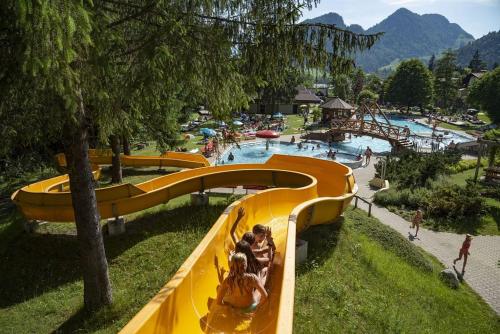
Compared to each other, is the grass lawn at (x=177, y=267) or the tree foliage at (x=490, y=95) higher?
the tree foliage at (x=490, y=95)

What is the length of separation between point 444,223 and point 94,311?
1520 cm

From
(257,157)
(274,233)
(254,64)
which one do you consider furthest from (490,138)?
(254,64)

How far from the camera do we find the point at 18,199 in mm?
10375

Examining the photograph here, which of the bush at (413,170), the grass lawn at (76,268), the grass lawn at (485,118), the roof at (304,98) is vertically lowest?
the grass lawn at (485,118)

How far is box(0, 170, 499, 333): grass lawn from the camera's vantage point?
6.74m

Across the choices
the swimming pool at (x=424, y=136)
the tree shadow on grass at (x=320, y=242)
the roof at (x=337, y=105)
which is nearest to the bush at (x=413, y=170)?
the tree shadow on grass at (x=320, y=242)

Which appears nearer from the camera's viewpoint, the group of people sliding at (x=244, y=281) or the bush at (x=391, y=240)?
the group of people sliding at (x=244, y=281)

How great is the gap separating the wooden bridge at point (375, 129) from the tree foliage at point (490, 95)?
94.9 ft

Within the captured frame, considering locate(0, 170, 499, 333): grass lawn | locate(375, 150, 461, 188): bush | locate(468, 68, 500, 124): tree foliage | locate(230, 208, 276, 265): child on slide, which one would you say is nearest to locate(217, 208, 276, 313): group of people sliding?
locate(230, 208, 276, 265): child on slide

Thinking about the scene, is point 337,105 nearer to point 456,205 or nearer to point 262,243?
point 456,205

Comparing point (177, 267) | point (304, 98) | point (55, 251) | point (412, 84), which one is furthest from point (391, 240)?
point (412, 84)

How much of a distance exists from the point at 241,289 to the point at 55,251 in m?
6.42

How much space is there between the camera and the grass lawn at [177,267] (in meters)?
6.74

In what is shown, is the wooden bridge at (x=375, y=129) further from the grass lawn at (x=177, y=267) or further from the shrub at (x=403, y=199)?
the grass lawn at (x=177, y=267)
